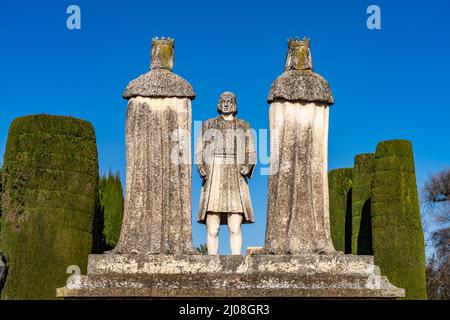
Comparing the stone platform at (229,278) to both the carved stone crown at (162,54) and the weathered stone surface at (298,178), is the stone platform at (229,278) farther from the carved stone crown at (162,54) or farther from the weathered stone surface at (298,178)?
the carved stone crown at (162,54)

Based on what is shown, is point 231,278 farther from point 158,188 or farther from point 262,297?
point 158,188

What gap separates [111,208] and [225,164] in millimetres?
14875

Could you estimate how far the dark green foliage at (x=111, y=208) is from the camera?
32.5 metres

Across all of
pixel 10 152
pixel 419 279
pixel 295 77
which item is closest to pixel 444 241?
pixel 419 279

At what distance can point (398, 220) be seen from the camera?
89.0ft

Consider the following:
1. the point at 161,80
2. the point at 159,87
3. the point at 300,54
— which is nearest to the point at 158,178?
the point at 159,87

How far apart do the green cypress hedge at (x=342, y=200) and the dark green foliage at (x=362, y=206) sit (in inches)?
34.0

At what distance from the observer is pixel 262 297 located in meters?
16.1

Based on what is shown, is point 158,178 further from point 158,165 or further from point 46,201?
point 46,201

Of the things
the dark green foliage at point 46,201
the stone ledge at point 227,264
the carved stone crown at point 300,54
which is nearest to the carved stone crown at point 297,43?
the carved stone crown at point 300,54

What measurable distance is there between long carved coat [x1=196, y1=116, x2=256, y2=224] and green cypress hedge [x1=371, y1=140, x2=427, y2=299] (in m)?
9.64

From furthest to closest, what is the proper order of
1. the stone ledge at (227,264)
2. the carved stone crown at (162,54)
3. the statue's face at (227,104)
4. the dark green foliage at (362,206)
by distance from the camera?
the dark green foliage at (362,206), the statue's face at (227,104), the carved stone crown at (162,54), the stone ledge at (227,264)
